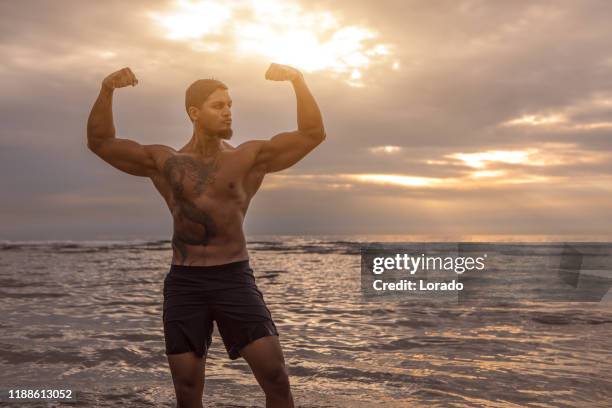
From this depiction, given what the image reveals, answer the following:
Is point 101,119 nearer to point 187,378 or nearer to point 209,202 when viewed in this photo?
point 209,202

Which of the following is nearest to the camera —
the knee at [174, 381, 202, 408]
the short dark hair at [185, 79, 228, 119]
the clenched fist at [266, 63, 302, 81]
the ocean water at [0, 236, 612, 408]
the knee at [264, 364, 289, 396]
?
the knee at [264, 364, 289, 396]

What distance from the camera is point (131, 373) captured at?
7414 millimetres

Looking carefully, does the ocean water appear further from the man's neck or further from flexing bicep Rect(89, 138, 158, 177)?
the man's neck

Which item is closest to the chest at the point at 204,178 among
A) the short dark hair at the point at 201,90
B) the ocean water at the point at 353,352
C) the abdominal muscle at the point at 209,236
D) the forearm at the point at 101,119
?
the abdominal muscle at the point at 209,236

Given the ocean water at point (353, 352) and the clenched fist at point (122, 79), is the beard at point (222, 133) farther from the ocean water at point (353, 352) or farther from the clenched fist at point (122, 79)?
the ocean water at point (353, 352)

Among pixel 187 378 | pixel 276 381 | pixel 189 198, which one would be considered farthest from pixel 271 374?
pixel 189 198

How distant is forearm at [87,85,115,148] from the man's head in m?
0.60

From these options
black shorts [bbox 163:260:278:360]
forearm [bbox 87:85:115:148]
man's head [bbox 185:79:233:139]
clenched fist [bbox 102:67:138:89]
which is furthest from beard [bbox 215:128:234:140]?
black shorts [bbox 163:260:278:360]

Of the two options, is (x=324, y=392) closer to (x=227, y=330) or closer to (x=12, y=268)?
(x=227, y=330)

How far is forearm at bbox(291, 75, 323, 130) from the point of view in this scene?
14.3 feet

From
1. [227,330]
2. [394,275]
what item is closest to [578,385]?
[227,330]

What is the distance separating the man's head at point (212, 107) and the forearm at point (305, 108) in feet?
1.67

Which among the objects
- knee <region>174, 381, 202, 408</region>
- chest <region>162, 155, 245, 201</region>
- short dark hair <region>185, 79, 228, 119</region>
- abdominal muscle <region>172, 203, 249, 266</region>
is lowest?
knee <region>174, 381, 202, 408</region>

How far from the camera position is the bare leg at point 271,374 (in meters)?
4.09
